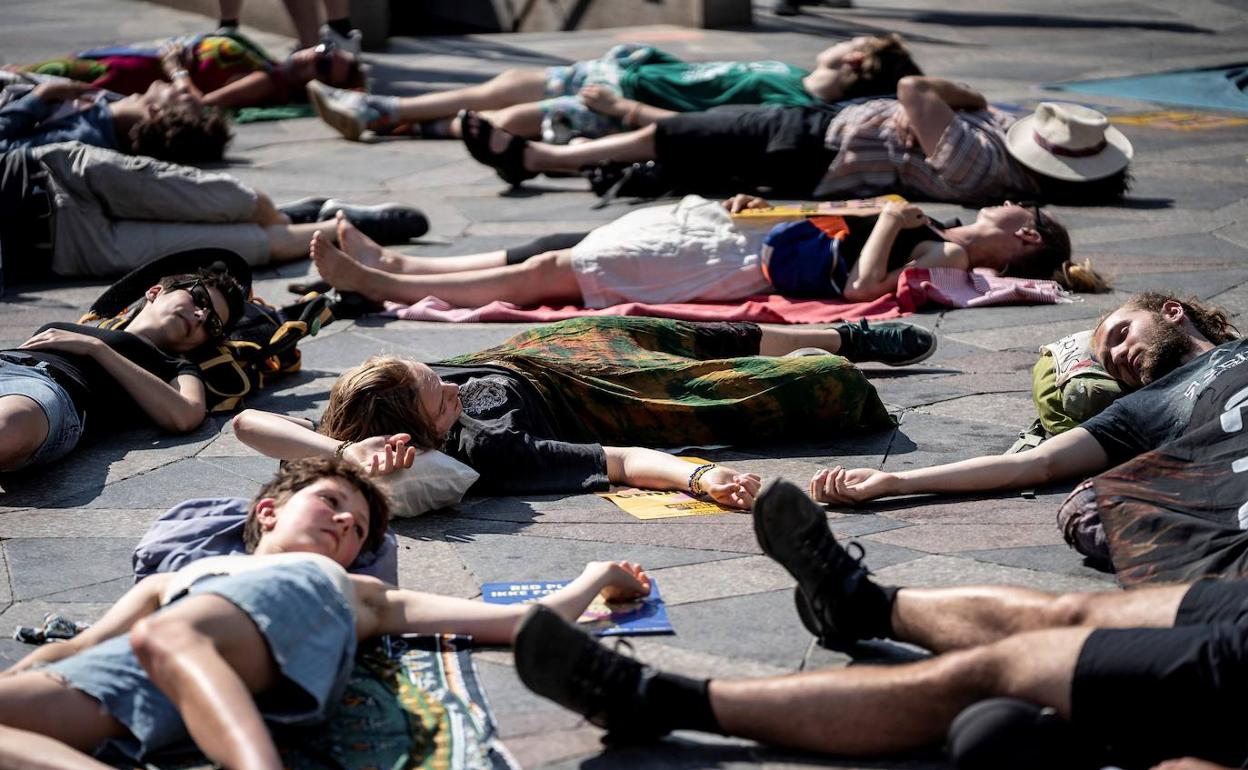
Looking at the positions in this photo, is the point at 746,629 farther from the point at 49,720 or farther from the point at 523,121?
the point at 523,121

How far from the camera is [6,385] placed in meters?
4.30

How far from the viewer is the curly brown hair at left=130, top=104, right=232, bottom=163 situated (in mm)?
7848

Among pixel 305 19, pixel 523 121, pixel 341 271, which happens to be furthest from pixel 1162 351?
pixel 305 19

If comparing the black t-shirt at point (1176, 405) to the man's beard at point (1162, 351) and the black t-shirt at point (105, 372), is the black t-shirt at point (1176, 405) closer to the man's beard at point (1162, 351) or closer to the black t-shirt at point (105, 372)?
the man's beard at point (1162, 351)

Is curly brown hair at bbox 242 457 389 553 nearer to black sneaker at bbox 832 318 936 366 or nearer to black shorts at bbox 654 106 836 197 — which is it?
black sneaker at bbox 832 318 936 366

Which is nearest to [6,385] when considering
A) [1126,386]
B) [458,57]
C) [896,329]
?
[896,329]

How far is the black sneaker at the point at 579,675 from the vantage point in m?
2.61

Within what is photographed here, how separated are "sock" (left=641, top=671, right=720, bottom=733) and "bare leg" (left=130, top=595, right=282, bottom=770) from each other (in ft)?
2.23

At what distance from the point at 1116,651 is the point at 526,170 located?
5.97 m

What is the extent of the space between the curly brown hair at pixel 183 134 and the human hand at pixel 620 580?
5.50 m

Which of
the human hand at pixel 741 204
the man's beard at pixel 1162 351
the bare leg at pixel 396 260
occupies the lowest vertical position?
the bare leg at pixel 396 260

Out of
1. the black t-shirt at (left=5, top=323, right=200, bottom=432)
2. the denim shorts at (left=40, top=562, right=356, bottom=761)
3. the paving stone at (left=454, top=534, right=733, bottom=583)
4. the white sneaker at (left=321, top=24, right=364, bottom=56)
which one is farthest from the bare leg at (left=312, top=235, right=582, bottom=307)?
the white sneaker at (left=321, top=24, right=364, bottom=56)

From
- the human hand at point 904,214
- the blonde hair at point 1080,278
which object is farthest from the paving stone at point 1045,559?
the blonde hair at point 1080,278

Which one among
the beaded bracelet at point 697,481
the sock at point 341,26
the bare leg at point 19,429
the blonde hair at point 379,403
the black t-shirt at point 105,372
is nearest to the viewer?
the blonde hair at point 379,403
